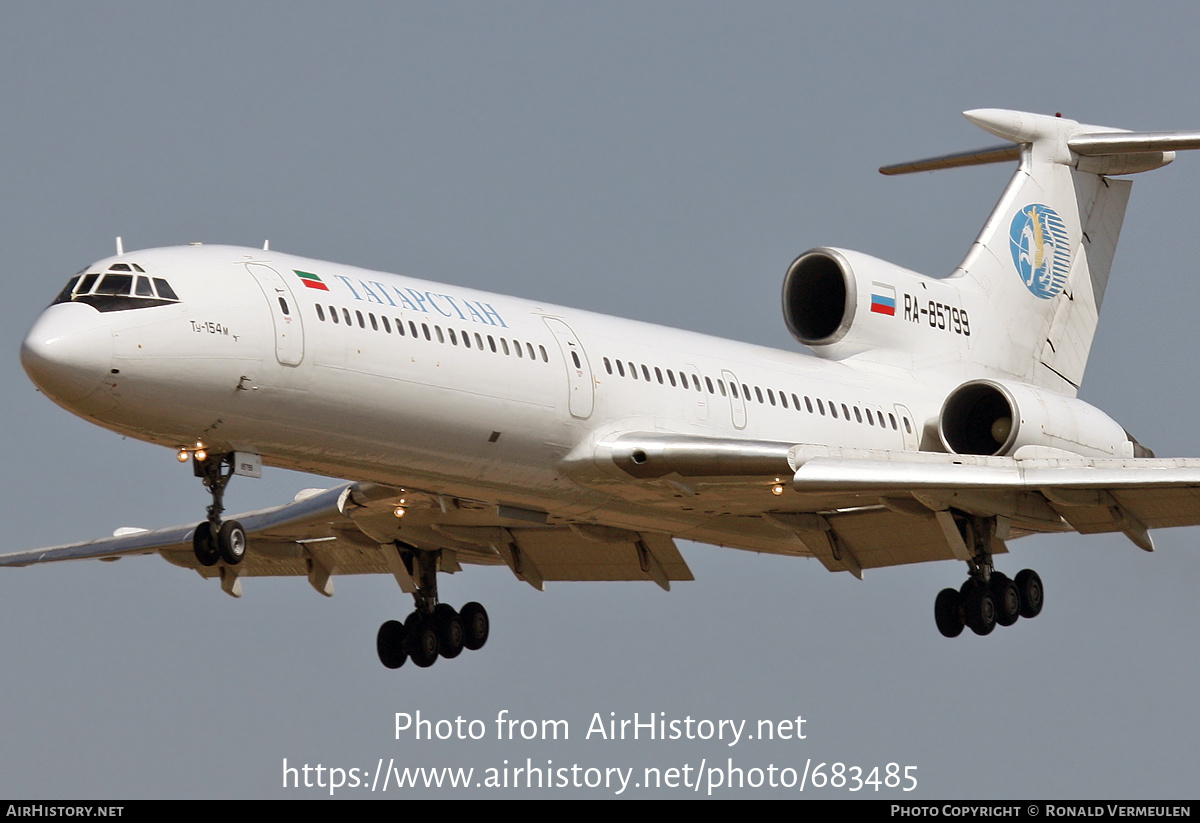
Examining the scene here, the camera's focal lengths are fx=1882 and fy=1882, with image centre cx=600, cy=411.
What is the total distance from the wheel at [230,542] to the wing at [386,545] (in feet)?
11.9

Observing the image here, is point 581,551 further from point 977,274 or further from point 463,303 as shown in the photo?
point 977,274

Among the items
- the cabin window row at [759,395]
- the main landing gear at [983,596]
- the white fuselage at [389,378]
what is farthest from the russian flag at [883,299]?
the main landing gear at [983,596]

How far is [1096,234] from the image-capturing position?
31.7 metres

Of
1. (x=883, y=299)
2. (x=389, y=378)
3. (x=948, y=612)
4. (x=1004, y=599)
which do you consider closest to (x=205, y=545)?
(x=389, y=378)

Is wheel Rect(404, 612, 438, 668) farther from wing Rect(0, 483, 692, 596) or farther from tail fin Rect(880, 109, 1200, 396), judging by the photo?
tail fin Rect(880, 109, 1200, 396)

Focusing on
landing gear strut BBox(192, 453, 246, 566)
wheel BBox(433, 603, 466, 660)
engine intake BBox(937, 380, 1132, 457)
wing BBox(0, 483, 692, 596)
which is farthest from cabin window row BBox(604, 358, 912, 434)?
wheel BBox(433, 603, 466, 660)

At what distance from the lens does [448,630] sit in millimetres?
27312

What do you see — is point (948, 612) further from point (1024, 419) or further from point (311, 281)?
point (311, 281)

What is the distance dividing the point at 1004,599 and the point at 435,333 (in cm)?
950

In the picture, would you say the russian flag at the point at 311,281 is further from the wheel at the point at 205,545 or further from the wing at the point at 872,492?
the wing at the point at 872,492

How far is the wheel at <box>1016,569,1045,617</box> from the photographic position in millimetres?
26328

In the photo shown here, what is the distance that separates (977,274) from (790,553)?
6.31 metres

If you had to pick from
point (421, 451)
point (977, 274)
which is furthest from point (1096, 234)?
point (421, 451)

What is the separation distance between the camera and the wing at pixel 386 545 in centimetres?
2530
